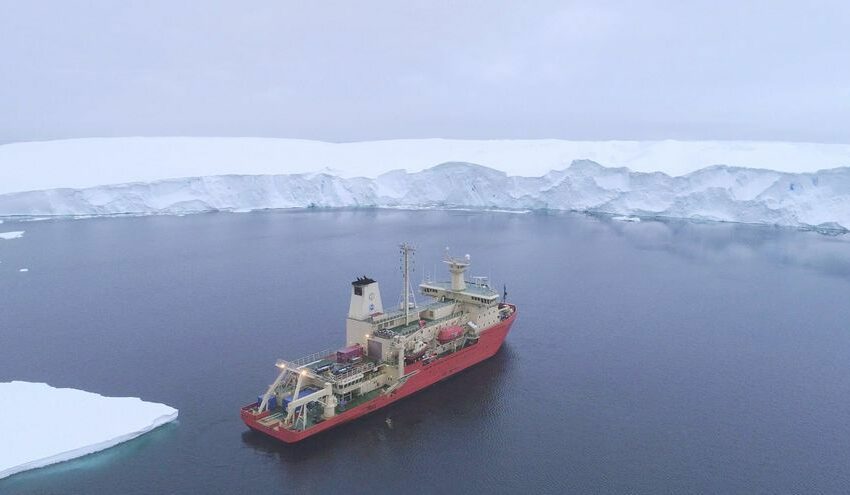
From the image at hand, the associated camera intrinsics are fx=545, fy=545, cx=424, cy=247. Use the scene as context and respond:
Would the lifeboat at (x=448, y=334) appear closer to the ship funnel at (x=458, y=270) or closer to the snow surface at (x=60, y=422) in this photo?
the ship funnel at (x=458, y=270)

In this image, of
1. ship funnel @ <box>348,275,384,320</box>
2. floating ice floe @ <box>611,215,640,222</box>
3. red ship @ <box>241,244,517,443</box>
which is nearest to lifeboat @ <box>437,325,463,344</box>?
red ship @ <box>241,244,517,443</box>

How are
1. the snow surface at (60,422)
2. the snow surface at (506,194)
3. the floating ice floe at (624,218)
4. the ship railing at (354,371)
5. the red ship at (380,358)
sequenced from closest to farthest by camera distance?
the snow surface at (60,422) < the red ship at (380,358) < the ship railing at (354,371) < the snow surface at (506,194) < the floating ice floe at (624,218)

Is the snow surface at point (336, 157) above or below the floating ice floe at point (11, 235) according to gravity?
above

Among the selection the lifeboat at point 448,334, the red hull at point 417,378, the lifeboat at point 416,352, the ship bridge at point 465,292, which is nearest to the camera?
the red hull at point 417,378

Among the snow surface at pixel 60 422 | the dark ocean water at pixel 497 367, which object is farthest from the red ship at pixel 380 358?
the snow surface at pixel 60 422

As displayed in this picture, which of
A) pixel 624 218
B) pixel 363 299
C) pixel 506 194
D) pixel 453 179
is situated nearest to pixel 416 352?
pixel 363 299

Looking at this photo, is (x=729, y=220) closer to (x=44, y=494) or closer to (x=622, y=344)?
(x=622, y=344)

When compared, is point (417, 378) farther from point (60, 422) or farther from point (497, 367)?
point (60, 422)
